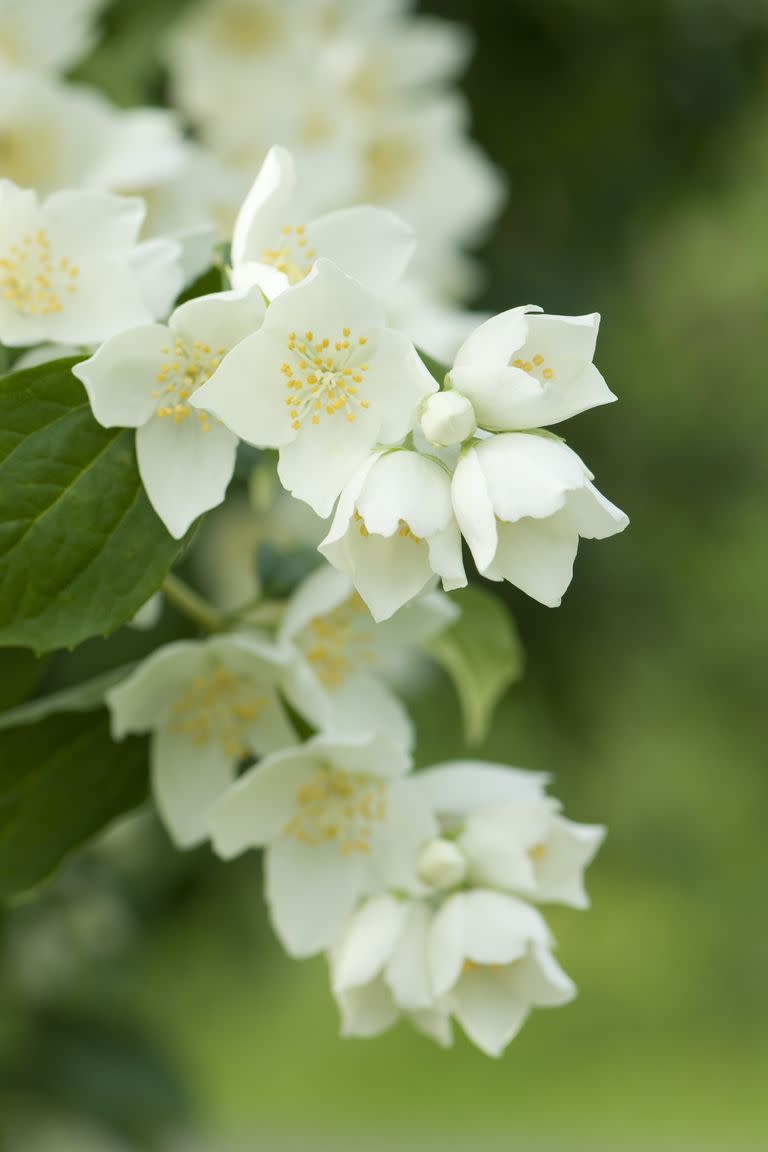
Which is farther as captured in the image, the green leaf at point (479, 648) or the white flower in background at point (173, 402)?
the green leaf at point (479, 648)

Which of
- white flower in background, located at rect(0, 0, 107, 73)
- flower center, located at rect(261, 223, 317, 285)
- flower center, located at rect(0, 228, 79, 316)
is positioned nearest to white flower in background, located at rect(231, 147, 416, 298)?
flower center, located at rect(261, 223, 317, 285)

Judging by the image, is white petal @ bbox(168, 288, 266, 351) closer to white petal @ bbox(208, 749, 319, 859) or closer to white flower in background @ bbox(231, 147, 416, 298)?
white flower in background @ bbox(231, 147, 416, 298)

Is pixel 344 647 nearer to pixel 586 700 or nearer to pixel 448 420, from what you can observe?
pixel 448 420

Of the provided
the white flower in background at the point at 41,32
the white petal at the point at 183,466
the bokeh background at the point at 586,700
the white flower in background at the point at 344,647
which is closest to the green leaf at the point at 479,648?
the white flower in background at the point at 344,647

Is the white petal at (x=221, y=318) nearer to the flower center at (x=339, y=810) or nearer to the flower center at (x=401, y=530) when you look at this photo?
the flower center at (x=401, y=530)

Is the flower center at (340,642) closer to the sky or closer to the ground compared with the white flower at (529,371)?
closer to the ground

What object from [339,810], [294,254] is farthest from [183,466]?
[339,810]

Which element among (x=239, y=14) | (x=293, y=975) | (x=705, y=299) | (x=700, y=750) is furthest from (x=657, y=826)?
(x=239, y=14)
